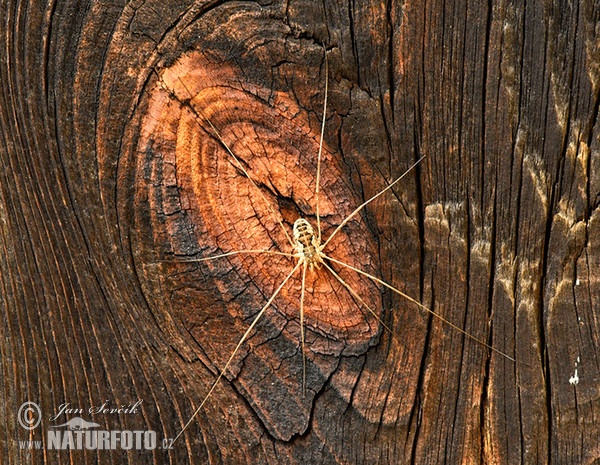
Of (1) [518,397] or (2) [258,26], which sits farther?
(1) [518,397]

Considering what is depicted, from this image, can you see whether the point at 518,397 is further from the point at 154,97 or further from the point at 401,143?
the point at 154,97

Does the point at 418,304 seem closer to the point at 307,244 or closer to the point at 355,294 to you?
the point at 355,294

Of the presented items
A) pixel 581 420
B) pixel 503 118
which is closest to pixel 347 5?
pixel 503 118
